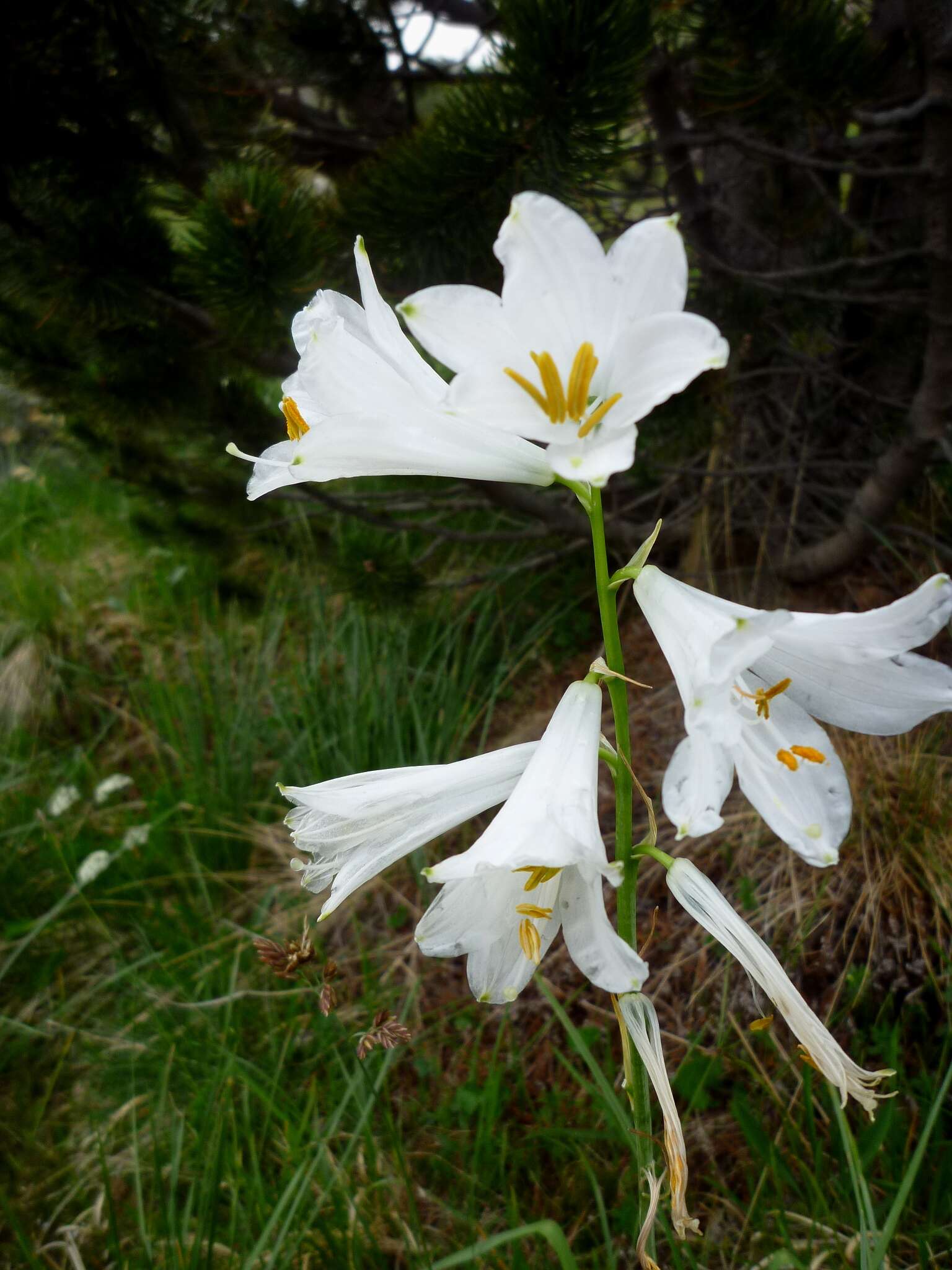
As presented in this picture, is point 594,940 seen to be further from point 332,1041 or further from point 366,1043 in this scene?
point 332,1041

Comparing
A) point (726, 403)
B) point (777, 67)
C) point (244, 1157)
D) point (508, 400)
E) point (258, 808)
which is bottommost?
point (244, 1157)

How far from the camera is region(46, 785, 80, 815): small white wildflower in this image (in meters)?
2.92

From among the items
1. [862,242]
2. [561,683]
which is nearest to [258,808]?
[561,683]

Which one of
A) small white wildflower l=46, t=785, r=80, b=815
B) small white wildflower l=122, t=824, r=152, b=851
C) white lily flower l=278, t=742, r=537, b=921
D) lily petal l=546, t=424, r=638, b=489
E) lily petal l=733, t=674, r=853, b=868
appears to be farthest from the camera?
small white wildflower l=46, t=785, r=80, b=815

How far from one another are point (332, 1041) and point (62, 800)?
142 cm

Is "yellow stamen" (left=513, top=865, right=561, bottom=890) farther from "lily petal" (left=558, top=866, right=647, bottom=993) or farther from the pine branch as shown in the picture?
the pine branch

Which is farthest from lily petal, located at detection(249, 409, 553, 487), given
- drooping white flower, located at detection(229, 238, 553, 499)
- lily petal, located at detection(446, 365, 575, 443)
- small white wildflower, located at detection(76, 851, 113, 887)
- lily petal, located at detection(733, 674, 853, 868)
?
small white wildflower, located at detection(76, 851, 113, 887)

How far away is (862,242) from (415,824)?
2.98 meters

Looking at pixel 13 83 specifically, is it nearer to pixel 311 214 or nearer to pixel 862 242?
pixel 311 214

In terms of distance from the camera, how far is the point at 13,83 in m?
1.94

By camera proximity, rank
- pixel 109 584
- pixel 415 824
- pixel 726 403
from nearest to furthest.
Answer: pixel 415 824 < pixel 726 403 < pixel 109 584

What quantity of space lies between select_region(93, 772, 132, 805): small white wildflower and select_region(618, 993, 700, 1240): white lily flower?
2351mm

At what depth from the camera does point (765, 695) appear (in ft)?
3.21

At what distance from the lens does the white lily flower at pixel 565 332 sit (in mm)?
859
